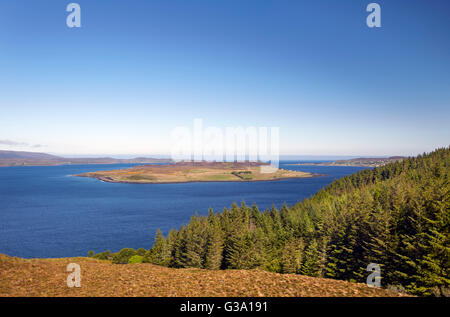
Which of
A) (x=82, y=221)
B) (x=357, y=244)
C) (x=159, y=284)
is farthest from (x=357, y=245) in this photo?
(x=82, y=221)

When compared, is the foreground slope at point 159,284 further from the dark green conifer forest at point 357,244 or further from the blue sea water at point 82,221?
the blue sea water at point 82,221

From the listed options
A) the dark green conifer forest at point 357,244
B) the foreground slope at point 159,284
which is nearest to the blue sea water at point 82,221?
the dark green conifer forest at point 357,244

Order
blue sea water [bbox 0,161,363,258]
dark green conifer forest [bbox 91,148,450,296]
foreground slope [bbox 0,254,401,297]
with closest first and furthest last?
foreground slope [bbox 0,254,401,297]
dark green conifer forest [bbox 91,148,450,296]
blue sea water [bbox 0,161,363,258]

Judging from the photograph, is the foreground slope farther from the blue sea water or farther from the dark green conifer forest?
the blue sea water

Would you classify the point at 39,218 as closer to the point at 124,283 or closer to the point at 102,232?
the point at 102,232

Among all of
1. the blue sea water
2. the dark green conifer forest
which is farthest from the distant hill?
the blue sea water

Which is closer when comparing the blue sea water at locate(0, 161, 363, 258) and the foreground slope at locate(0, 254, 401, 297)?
the foreground slope at locate(0, 254, 401, 297)
